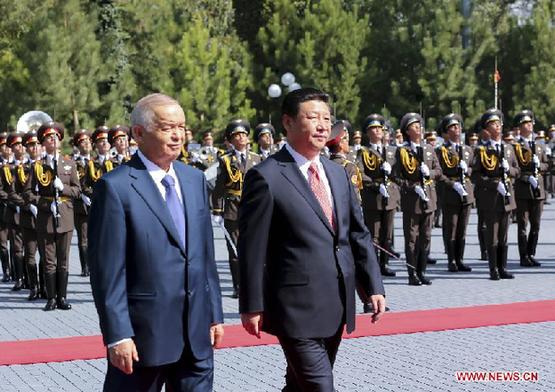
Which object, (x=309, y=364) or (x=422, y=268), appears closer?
(x=309, y=364)

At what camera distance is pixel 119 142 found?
549 inches

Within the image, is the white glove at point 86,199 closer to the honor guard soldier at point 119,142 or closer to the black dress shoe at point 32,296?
the honor guard soldier at point 119,142

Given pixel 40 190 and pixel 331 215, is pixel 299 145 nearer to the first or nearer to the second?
pixel 331 215

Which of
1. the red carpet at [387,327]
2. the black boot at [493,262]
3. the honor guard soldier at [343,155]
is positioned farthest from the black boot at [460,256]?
the red carpet at [387,327]

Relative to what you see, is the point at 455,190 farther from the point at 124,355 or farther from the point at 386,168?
the point at 124,355

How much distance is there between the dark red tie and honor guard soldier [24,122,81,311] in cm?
715

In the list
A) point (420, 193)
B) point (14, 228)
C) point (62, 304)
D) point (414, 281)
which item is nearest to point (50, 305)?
point (62, 304)

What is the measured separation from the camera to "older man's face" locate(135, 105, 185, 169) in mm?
4855

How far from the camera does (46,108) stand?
Result: 37844mm

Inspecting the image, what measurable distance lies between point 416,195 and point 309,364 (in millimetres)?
8401

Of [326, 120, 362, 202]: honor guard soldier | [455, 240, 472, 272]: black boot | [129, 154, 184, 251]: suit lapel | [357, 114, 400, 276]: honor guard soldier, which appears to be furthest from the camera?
[455, 240, 472, 272]: black boot

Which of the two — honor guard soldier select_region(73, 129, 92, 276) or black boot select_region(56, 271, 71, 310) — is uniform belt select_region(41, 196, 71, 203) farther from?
honor guard soldier select_region(73, 129, 92, 276)

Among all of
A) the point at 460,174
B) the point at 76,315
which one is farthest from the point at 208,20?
the point at 76,315

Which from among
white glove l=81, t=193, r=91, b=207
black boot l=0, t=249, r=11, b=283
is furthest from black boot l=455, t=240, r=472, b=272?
black boot l=0, t=249, r=11, b=283
